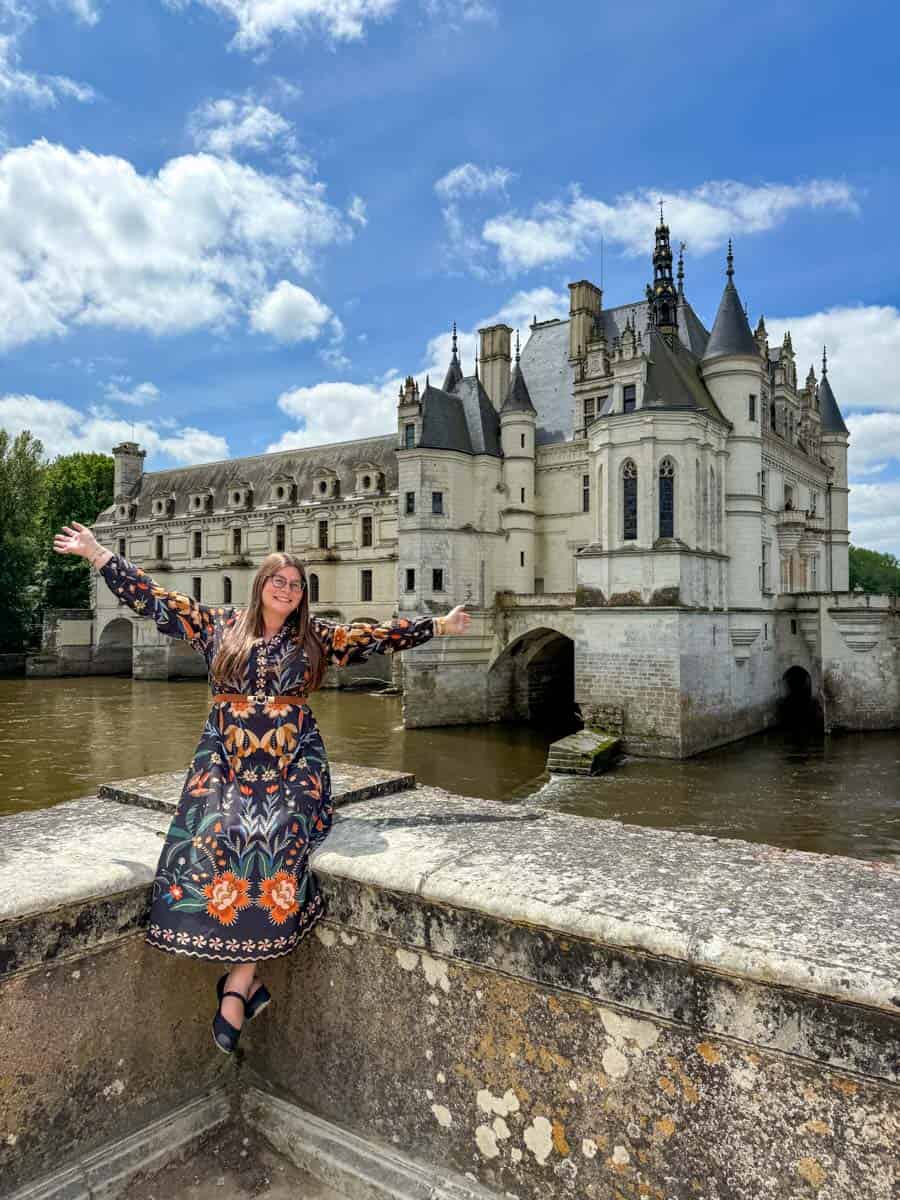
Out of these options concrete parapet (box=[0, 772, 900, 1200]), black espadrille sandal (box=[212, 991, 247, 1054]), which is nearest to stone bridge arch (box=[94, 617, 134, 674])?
concrete parapet (box=[0, 772, 900, 1200])

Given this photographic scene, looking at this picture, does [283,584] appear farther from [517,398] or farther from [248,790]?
[517,398]

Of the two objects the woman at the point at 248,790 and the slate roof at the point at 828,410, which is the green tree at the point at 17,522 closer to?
the slate roof at the point at 828,410

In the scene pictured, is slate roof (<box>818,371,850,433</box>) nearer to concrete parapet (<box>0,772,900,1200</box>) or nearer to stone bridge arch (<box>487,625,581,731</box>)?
stone bridge arch (<box>487,625,581,731</box>)

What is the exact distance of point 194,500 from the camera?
47.8 m

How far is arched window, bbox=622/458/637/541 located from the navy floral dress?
21.8m

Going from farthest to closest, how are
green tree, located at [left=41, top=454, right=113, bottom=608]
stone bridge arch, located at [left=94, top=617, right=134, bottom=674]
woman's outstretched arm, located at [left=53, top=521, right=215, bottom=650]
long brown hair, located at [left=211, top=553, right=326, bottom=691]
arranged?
green tree, located at [left=41, top=454, right=113, bottom=608] < stone bridge arch, located at [left=94, top=617, right=134, bottom=674] < woman's outstretched arm, located at [left=53, top=521, right=215, bottom=650] < long brown hair, located at [left=211, top=553, right=326, bottom=691]

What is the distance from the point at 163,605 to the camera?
285cm

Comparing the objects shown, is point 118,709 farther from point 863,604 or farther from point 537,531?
point 863,604

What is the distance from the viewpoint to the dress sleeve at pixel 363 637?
2.93 metres

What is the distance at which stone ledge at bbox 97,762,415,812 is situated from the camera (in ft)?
10.6

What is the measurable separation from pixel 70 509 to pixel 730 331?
47.0 meters

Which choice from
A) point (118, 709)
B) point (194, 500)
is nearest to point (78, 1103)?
point (118, 709)

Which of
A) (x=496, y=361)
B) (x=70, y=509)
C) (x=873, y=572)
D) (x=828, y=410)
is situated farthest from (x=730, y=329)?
(x=873, y=572)

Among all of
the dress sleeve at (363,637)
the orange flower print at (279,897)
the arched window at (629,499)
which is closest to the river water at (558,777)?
the arched window at (629,499)
